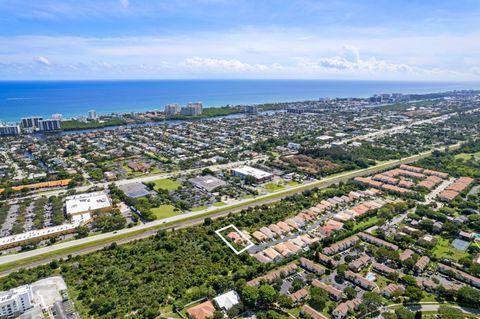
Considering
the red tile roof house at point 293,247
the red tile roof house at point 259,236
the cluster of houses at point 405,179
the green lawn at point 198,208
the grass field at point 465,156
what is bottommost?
the red tile roof house at point 293,247

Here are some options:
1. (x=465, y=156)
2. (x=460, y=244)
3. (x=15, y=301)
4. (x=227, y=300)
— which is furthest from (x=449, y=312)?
(x=465, y=156)

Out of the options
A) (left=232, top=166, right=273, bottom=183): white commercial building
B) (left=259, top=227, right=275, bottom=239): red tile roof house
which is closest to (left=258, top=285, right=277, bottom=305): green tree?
(left=259, top=227, right=275, bottom=239): red tile roof house

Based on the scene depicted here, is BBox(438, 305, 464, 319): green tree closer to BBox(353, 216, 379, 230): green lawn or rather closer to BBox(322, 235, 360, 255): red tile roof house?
BBox(322, 235, 360, 255): red tile roof house

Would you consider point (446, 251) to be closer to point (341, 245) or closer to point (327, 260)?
point (341, 245)

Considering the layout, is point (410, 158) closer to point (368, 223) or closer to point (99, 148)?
point (368, 223)

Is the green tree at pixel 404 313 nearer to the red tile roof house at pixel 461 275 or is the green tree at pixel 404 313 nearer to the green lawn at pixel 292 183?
the red tile roof house at pixel 461 275

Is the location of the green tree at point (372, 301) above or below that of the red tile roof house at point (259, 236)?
below

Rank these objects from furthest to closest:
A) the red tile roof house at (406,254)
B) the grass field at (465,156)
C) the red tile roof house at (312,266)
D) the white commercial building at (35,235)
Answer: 1. the grass field at (465,156)
2. the white commercial building at (35,235)
3. the red tile roof house at (406,254)
4. the red tile roof house at (312,266)

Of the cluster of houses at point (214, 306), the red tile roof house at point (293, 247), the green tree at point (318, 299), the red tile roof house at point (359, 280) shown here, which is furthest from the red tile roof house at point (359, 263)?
the cluster of houses at point (214, 306)
